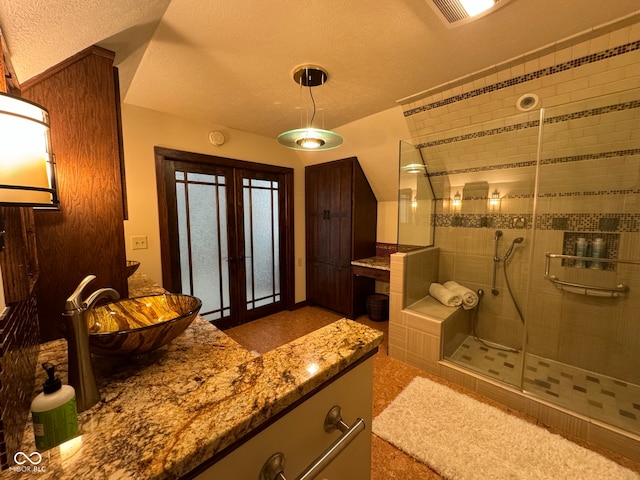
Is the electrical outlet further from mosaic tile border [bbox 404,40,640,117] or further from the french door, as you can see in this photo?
mosaic tile border [bbox 404,40,640,117]

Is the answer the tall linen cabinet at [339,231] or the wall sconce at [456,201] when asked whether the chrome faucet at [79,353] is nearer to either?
the tall linen cabinet at [339,231]

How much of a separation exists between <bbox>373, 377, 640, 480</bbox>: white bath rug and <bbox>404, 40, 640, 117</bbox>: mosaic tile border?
2313 millimetres

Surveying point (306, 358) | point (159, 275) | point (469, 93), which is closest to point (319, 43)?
point (469, 93)

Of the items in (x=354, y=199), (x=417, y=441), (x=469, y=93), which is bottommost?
(x=417, y=441)

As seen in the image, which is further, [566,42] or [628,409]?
[628,409]

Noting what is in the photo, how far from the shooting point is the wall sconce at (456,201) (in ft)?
9.39

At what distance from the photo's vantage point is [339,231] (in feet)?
11.1

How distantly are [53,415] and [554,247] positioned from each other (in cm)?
325

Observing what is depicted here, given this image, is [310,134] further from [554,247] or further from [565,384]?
[565,384]

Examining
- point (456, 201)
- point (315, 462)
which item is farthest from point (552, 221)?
point (315, 462)

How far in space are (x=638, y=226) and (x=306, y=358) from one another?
2.83 meters

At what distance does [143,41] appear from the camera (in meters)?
1.48

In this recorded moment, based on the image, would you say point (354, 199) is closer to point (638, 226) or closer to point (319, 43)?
point (319, 43)

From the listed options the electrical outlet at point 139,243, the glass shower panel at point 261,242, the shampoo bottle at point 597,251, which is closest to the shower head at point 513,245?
the shampoo bottle at point 597,251
